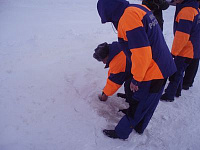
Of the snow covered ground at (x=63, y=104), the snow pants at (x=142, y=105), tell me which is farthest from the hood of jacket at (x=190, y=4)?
the snow covered ground at (x=63, y=104)

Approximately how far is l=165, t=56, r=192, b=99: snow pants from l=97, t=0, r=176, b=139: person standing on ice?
98 centimetres

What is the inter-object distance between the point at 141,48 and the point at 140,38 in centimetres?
8

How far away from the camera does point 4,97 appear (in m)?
2.32

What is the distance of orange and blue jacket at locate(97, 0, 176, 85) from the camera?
136 cm

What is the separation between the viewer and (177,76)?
8.42 ft

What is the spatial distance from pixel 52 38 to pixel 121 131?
3035 mm

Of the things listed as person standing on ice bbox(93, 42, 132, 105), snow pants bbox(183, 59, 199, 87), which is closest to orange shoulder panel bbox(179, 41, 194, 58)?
snow pants bbox(183, 59, 199, 87)

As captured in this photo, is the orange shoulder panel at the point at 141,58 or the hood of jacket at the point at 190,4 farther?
the hood of jacket at the point at 190,4

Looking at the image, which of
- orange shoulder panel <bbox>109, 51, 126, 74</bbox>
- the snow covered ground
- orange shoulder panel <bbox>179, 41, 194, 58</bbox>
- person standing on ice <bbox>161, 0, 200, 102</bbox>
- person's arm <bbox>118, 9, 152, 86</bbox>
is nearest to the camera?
person's arm <bbox>118, 9, 152, 86</bbox>

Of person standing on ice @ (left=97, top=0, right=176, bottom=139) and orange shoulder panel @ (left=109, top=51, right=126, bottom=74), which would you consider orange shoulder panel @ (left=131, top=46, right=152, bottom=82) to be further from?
orange shoulder panel @ (left=109, top=51, right=126, bottom=74)

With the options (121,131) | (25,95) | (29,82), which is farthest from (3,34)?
(121,131)

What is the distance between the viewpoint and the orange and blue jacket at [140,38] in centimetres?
136

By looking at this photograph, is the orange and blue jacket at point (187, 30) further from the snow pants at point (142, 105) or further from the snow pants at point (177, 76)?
the snow pants at point (142, 105)

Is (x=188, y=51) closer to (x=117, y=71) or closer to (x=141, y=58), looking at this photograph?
(x=117, y=71)
